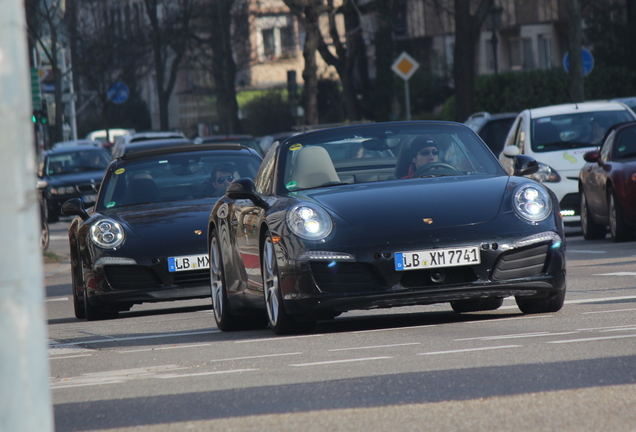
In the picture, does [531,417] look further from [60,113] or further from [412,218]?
[60,113]

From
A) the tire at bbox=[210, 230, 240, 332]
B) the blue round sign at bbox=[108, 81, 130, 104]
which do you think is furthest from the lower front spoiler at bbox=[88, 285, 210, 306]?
the blue round sign at bbox=[108, 81, 130, 104]

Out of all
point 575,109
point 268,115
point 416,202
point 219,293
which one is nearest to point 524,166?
point 416,202

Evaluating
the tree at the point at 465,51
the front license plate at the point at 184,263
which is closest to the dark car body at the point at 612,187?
the front license plate at the point at 184,263

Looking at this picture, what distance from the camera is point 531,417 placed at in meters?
5.36

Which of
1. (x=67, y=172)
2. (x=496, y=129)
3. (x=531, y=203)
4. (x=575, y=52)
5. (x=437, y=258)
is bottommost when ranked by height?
(x=437, y=258)

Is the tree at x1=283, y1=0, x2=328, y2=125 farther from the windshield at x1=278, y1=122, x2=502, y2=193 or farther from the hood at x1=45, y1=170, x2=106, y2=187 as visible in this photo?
the windshield at x1=278, y1=122, x2=502, y2=193

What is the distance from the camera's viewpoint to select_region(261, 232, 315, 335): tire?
908 cm

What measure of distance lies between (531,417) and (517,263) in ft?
12.0

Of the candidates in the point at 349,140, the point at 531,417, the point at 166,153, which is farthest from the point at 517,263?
the point at 166,153

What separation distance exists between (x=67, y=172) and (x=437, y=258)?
25.3 meters

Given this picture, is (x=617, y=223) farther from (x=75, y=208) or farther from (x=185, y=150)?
(x=75, y=208)

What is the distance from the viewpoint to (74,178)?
3244cm

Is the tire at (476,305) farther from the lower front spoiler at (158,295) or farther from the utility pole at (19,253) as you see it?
the utility pole at (19,253)

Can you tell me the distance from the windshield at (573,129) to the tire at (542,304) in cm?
1113
